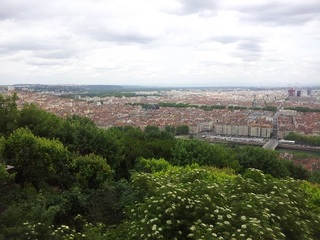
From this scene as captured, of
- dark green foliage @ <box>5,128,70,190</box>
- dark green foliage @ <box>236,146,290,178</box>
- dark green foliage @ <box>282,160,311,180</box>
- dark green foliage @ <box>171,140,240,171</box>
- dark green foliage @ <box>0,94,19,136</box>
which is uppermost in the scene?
dark green foliage @ <box>0,94,19,136</box>

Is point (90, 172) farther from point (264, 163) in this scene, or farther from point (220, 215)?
point (264, 163)

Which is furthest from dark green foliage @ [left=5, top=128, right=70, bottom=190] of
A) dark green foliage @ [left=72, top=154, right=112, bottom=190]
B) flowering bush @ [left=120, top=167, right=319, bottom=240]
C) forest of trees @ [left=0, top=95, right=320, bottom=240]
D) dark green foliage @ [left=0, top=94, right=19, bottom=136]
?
flowering bush @ [left=120, top=167, right=319, bottom=240]

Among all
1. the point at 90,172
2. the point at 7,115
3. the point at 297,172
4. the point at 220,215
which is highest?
the point at 7,115

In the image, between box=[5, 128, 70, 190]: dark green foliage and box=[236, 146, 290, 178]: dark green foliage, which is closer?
box=[5, 128, 70, 190]: dark green foliage

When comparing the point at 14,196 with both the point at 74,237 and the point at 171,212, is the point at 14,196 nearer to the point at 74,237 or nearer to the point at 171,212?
the point at 74,237

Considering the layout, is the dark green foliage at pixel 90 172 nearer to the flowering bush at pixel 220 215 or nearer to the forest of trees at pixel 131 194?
the forest of trees at pixel 131 194

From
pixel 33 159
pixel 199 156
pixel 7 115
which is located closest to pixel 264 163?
pixel 199 156

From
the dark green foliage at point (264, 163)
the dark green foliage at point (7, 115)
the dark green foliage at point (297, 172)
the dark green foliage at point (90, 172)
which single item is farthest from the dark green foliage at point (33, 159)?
the dark green foliage at point (297, 172)

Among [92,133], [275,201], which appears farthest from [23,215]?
[92,133]

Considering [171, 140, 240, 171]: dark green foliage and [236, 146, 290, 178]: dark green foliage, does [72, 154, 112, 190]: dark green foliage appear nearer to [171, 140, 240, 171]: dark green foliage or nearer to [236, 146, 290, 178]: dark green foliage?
[171, 140, 240, 171]: dark green foliage
